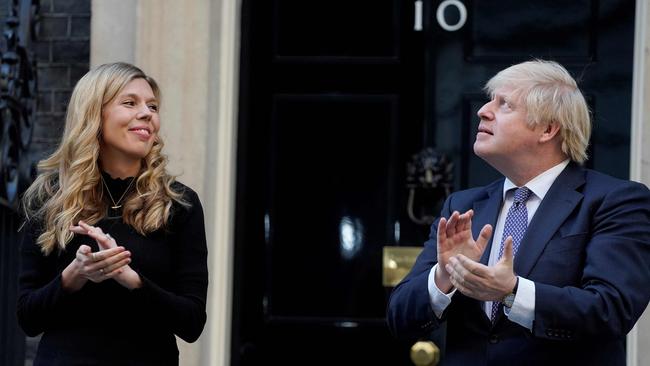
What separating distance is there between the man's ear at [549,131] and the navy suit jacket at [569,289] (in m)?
0.11

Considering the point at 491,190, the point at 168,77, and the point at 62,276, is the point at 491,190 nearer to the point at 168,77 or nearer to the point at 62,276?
the point at 62,276

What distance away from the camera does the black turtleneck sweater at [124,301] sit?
3.87 m

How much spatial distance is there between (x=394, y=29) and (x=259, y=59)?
64 centimetres

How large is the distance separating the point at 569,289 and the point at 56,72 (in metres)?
3.36

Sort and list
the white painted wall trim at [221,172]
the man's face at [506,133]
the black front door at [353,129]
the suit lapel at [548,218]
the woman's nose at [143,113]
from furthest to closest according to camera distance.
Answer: the black front door at [353,129] → the white painted wall trim at [221,172] → the woman's nose at [143,113] → the man's face at [506,133] → the suit lapel at [548,218]

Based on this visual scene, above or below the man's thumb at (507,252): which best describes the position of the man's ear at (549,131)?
above

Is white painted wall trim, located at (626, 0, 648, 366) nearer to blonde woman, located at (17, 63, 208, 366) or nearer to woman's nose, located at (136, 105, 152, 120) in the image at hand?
blonde woman, located at (17, 63, 208, 366)

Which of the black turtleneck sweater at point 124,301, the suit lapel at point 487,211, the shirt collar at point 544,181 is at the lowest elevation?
the black turtleneck sweater at point 124,301

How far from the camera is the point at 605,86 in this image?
19.7 feet

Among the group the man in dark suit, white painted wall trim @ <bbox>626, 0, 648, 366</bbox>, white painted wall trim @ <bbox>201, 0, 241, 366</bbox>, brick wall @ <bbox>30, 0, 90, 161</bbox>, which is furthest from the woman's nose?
white painted wall trim @ <bbox>626, 0, 648, 366</bbox>

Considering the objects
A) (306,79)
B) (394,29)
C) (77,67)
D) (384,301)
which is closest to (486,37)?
(394,29)

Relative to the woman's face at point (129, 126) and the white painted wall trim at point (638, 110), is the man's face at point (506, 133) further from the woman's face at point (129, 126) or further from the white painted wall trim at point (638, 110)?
the white painted wall trim at point (638, 110)

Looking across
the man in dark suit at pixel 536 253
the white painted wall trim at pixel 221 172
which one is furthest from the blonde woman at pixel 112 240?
the white painted wall trim at pixel 221 172

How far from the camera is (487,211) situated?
395 cm
